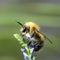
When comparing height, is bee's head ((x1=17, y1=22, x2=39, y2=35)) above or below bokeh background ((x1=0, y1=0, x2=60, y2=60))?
above

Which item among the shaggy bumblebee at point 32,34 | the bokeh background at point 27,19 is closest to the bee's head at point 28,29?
the shaggy bumblebee at point 32,34

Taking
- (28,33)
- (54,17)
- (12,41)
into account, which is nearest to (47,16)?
(54,17)

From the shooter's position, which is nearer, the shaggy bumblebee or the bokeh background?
the shaggy bumblebee

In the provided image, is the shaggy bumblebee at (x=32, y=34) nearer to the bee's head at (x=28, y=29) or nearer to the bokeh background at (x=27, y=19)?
the bee's head at (x=28, y=29)

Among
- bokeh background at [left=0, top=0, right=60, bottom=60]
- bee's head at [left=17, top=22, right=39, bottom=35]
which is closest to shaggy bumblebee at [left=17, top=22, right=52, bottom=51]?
bee's head at [left=17, top=22, right=39, bottom=35]

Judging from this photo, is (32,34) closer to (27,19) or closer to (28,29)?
(28,29)

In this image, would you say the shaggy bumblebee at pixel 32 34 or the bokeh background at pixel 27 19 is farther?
the bokeh background at pixel 27 19

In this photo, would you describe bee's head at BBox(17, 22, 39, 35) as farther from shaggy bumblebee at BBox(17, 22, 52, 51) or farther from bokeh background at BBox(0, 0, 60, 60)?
bokeh background at BBox(0, 0, 60, 60)

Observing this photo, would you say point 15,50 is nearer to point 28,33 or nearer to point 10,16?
point 10,16

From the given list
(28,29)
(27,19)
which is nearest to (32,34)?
(28,29)

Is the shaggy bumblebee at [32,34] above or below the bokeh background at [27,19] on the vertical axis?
above
